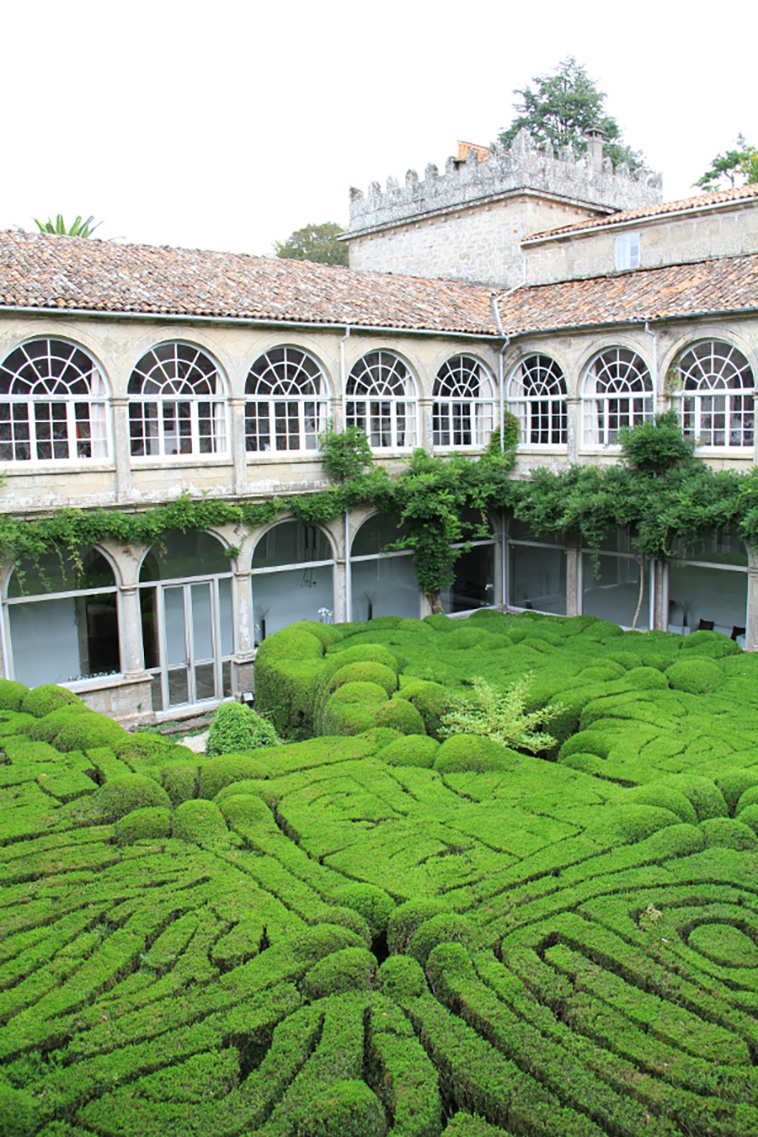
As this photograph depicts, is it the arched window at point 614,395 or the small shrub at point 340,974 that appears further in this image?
the arched window at point 614,395

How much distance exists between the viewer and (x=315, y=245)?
52.0 meters

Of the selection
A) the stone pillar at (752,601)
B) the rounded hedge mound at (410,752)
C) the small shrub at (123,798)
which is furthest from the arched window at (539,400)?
the small shrub at (123,798)

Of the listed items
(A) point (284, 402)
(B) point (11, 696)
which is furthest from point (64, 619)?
(A) point (284, 402)

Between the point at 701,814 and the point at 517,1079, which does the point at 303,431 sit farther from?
the point at 517,1079

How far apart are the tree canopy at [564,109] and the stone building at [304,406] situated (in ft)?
90.1

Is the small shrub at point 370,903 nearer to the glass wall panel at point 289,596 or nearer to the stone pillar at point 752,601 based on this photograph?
the glass wall panel at point 289,596

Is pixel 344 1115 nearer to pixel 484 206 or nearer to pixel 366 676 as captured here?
pixel 366 676

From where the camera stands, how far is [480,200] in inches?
999

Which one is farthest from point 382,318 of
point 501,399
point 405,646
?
point 405,646

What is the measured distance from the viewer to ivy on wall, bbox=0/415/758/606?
16594 mm

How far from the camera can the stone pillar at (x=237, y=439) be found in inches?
712

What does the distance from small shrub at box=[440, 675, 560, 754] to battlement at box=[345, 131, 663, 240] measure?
1696 centimetres

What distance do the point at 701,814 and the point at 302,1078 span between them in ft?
16.4

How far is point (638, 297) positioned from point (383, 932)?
16142 mm
